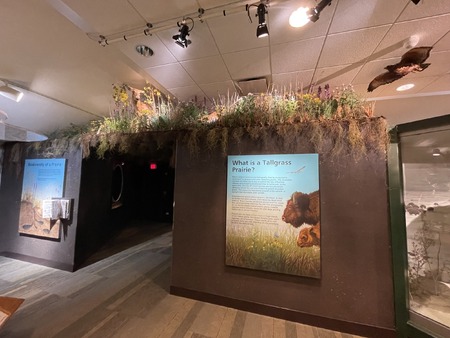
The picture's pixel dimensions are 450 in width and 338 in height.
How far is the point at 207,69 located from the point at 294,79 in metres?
1.37

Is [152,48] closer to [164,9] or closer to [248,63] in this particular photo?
[164,9]

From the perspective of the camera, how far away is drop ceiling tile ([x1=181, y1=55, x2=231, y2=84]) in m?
2.70

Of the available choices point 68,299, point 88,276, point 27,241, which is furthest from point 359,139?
point 27,241

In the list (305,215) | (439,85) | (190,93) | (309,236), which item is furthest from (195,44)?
(439,85)

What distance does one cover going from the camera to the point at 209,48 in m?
2.44

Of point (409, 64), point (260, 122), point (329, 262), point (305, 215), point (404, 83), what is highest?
point (404, 83)

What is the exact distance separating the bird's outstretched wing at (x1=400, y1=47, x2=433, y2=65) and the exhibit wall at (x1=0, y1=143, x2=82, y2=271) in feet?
16.2

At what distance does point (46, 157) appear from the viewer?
144 inches

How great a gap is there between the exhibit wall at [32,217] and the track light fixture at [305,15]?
371 cm

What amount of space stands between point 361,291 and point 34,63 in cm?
486

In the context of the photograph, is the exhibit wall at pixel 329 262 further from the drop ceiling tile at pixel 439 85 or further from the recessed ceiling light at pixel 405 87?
the drop ceiling tile at pixel 439 85

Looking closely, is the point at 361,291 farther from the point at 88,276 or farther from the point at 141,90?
the point at 141,90

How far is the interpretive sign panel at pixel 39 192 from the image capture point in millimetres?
3461

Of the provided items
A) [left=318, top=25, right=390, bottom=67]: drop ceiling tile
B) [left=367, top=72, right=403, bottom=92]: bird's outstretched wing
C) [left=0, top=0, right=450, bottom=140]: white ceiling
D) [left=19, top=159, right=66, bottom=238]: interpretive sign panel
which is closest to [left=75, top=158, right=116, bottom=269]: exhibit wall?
[left=19, top=159, right=66, bottom=238]: interpretive sign panel
